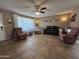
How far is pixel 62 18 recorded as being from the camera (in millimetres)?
8695

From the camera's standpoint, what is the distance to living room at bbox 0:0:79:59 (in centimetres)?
324

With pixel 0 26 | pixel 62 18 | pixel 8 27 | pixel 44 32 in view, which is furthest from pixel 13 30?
pixel 62 18

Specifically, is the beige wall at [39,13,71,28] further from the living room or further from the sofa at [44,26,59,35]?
the sofa at [44,26,59,35]

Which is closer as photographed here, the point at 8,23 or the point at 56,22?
the point at 8,23

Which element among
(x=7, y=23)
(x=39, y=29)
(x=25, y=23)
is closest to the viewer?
(x=7, y=23)

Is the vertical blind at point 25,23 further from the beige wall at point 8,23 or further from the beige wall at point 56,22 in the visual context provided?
the beige wall at point 56,22

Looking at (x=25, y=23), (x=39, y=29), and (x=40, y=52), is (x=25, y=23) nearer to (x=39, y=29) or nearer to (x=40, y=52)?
(x=39, y=29)

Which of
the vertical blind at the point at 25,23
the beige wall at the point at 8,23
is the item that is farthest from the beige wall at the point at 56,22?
the beige wall at the point at 8,23

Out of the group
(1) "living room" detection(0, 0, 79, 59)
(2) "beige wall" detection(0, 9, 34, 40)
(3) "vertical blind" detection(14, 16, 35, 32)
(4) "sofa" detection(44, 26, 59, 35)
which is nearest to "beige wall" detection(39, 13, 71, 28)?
(1) "living room" detection(0, 0, 79, 59)

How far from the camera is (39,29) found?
9.91 m

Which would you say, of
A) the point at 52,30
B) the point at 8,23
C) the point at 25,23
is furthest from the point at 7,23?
the point at 52,30

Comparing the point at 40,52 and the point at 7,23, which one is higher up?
the point at 7,23

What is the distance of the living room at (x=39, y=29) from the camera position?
10.6 feet

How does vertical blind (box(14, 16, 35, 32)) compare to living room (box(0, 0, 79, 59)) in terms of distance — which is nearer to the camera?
living room (box(0, 0, 79, 59))
